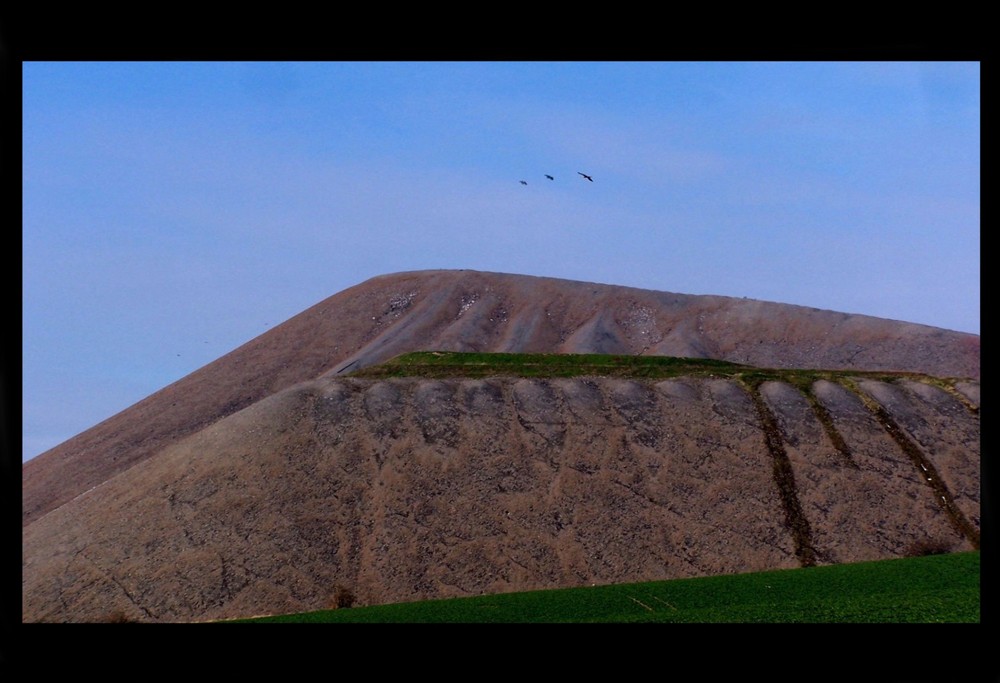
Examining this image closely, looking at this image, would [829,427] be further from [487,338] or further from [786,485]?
[487,338]

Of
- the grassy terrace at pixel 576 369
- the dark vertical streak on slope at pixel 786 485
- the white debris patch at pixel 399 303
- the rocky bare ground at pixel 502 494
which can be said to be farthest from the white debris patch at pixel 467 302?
the dark vertical streak on slope at pixel 786 485

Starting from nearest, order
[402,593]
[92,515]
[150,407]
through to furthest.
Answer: [402,593]
[92,515]
[150,407]

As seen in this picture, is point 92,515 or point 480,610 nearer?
point 480,610

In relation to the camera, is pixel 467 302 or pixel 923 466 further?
pixel 467 302

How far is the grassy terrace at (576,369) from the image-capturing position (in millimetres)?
39219

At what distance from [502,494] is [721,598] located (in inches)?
430

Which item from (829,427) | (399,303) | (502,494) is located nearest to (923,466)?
(829,427)

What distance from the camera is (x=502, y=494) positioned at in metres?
33.0

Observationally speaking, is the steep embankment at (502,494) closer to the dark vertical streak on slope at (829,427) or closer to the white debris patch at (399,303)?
the dark vertical streak on slope at (829,427)

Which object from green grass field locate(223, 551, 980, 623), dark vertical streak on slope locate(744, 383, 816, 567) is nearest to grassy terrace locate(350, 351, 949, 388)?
dark vertical streak on slope locate(744, 383, 816, 567)
